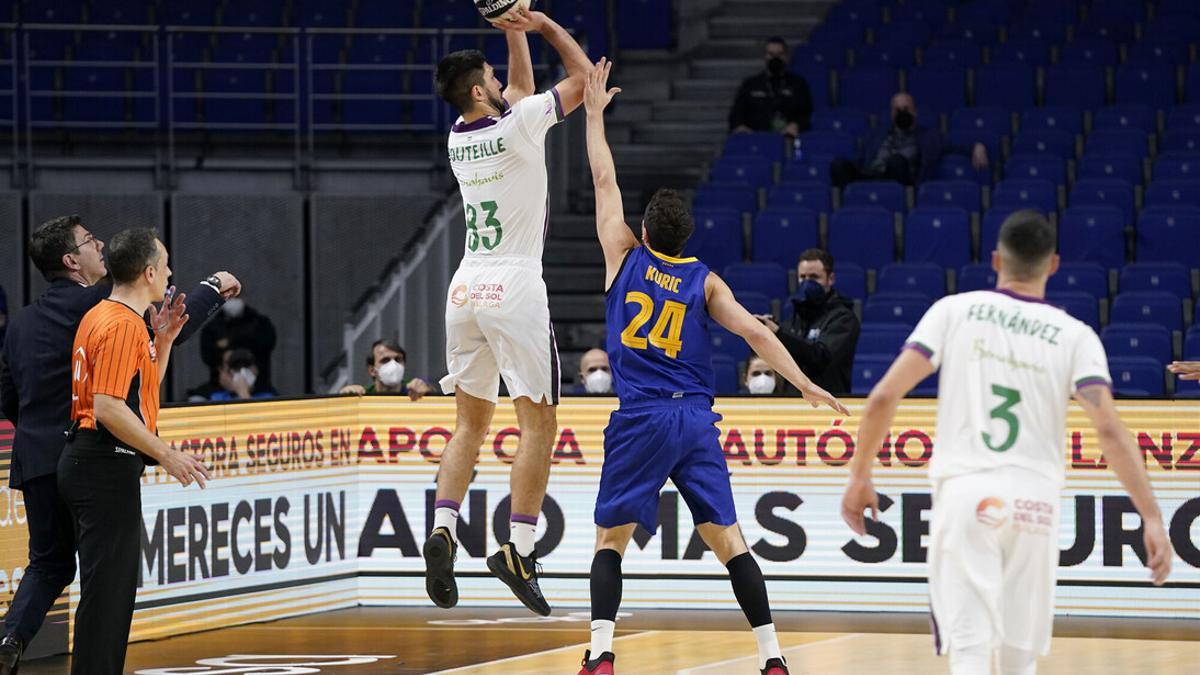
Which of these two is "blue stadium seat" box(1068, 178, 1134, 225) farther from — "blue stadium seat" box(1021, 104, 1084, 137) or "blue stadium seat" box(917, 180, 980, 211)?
"blue stadium seat" box(1021, 104, 1084, 137)

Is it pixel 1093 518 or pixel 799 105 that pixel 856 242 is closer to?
A: pixel 799 105

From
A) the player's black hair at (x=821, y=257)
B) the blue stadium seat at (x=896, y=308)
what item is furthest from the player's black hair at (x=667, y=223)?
the blue stadium seat at (x=896, y=308)

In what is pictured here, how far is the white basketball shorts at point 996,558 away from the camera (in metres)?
6.16

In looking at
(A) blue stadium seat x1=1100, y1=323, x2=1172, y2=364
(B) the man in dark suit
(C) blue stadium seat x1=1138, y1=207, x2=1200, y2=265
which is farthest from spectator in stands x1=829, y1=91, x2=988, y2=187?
(B) the man in dark suit

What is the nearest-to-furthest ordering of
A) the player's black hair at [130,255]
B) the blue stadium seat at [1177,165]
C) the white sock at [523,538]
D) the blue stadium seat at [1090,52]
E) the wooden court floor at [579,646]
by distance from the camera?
the player's black hair at [130,255]
the white sock at [523,538]
the wooden court floor at [579,646]
the blue stadium seat at [1177,165]
the blue stadium seat at [1090,52]

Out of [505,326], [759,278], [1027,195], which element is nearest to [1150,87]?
[1027,195]

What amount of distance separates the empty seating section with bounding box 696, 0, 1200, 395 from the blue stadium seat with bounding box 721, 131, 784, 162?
2cm

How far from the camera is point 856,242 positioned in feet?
52.4

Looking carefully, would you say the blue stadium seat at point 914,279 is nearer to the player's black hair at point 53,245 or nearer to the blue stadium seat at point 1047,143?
the blue stadium seat at point 1047,143

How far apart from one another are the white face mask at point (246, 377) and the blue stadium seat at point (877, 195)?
17.6 ft

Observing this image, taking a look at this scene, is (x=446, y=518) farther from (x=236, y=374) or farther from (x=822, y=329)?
(x=236, y=374)

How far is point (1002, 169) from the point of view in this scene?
1719 cm

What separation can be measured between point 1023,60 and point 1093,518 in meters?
7.80

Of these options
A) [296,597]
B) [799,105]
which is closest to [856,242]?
[799,105]
